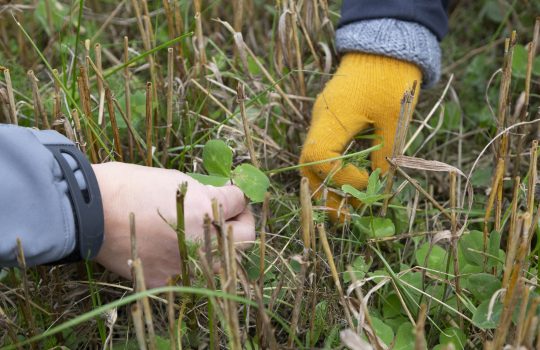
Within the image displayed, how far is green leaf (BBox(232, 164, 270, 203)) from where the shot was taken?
109 centimetres

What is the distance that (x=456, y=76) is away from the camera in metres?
1.79

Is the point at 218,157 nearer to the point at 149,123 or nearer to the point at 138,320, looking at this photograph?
the point at 149,123

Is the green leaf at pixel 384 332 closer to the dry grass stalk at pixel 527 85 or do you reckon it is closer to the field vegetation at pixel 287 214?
the field vegetation at pixel 287 214

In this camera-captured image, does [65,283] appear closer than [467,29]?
Yes

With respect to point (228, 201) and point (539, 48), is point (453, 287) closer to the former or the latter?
point (228, 201)

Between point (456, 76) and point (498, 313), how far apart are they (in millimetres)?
956

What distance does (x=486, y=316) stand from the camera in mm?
977

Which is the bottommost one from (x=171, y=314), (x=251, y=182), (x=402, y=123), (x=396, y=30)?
(x=171, y=314)

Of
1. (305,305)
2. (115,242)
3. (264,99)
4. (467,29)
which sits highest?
(467,29)

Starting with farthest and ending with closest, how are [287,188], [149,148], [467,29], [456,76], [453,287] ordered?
[467,29] < [456,76] < [287,188] < [149,148] < [453,287]

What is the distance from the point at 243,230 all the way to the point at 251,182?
0.28 ft

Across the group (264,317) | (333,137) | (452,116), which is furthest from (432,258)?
(452,116)

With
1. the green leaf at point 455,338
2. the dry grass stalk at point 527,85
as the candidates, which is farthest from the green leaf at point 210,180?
the dry grass stalk at point 527,85

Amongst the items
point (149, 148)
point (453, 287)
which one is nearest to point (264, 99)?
point (149, 148)
